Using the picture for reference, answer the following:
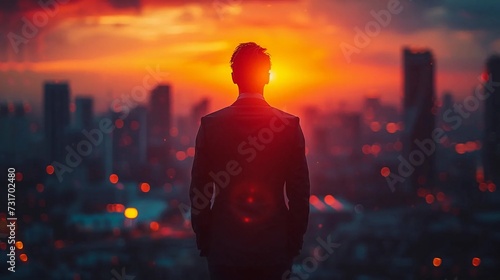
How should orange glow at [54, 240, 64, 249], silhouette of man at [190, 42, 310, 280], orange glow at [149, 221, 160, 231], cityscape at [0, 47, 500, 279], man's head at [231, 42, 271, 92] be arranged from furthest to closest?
orange glow at [149, 221, 160, 231] → orange glow at [54, 240, 64, 249] → cityscape at [0, 47, 500, 279] → man's head at [231, 42, 271, 92] → silhouette of man at [190, 42, 310, 280]

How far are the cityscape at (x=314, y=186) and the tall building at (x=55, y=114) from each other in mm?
15

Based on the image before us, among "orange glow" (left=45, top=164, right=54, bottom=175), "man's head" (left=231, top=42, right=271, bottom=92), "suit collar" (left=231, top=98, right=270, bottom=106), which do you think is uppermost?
"man's head" (left=231, top=42, right=271, bottom=92)

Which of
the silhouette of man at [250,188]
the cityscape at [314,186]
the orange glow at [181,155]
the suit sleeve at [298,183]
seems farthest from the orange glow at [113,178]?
the suit sleeve at [298,183]

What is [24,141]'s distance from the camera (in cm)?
813

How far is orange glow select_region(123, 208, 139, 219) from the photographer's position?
793 cm

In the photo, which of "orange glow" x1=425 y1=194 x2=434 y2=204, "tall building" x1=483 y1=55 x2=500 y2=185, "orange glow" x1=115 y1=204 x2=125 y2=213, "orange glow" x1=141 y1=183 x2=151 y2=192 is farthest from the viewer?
"orange glow" x1=425 y1=194 x2=434 y2=204

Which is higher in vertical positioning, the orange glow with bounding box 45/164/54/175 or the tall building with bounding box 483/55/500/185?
the tall building with bounding box 483/55/500/185

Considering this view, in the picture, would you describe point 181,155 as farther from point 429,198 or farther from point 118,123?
point 429,198

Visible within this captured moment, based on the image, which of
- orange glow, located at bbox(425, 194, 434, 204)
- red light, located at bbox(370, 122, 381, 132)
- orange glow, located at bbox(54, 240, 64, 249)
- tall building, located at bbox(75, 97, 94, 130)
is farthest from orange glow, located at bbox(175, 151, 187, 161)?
red light, located at bbox(370, 122, 381, 132)

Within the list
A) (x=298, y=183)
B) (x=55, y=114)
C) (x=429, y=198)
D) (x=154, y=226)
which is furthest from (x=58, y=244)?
(x=298, y=183)

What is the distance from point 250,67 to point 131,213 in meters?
5.43

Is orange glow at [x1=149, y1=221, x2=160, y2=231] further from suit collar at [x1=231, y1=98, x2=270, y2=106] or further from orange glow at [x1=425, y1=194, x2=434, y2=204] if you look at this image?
suit collar at [x1=231, y1=98, x2=270, y2=106]

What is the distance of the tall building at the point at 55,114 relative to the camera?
8414mm

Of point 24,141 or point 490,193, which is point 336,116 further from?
point 24,141
